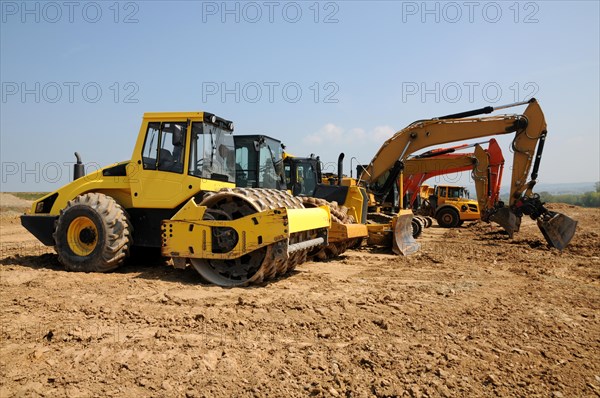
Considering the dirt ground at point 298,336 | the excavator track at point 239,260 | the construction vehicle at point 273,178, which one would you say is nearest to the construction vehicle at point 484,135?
the construction vehicle at point 273,178

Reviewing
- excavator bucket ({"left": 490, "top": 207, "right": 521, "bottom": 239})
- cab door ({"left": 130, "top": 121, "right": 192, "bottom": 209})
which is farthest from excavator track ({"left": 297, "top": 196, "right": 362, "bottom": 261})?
excavator bucket ({"left": 490, "top": 207, "right": 521, "bottom": 239})

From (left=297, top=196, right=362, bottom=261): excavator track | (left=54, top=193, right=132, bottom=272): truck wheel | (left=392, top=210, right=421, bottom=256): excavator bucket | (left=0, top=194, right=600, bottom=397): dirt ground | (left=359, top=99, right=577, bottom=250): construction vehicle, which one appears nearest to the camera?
(left=0, top=194, right=600, bottom=397): dirt ground

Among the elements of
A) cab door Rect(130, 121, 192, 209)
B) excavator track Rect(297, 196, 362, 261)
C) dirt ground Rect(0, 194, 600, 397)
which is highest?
cab door Rect(130, 121, 192, 209)

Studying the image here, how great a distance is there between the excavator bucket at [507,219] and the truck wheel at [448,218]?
18.1 feet

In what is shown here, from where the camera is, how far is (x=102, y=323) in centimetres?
463

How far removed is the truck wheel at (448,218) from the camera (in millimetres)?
20578

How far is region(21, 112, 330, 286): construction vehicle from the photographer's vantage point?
645 cm

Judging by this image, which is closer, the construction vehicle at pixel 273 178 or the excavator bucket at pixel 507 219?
the construction vehicle at pixel 273 178

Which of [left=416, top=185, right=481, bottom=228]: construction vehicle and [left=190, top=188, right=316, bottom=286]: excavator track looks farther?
[left=416, top=185, right=481, bottom=228]: construction vehicle

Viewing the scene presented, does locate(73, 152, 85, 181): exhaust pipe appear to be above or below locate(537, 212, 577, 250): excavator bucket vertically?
above

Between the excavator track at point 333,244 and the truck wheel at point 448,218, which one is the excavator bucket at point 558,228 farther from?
the truck wheel at point 448,218

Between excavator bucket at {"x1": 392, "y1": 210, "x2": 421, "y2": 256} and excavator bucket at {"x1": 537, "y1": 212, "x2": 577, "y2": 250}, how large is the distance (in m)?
3.75

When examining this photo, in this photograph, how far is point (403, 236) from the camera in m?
11.1

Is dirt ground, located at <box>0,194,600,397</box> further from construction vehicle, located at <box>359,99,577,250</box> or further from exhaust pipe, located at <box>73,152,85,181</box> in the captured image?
construction vehicle, located at <box>359,99,577,250</box>
